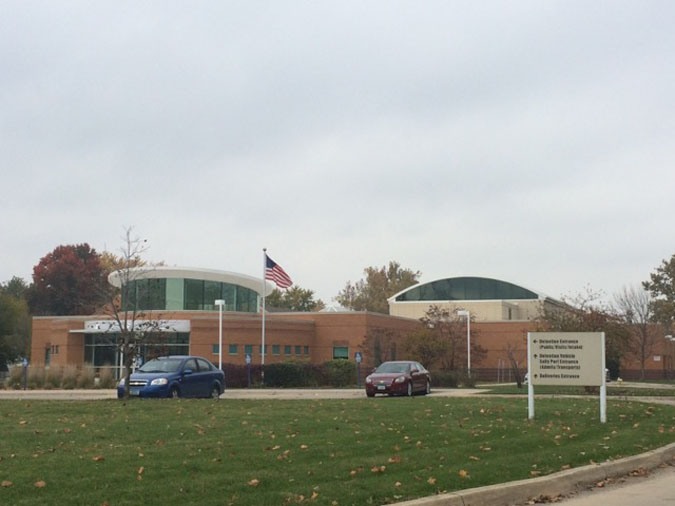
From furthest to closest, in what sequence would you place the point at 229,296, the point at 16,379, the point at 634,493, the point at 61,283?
the point at 61,283 → the point at 229,296 → the point at 16,379 → the point at 634,493

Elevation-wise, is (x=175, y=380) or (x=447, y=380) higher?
(x=175, y=380)

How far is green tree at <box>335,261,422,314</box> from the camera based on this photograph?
111m

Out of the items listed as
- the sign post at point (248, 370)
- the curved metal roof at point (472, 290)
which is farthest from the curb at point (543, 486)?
the curved metal roof at point (472, 290)

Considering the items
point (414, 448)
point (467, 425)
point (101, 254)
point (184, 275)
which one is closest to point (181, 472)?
point (414, 448)

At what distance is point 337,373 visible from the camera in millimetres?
48125

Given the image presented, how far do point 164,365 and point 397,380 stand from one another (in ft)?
27.9

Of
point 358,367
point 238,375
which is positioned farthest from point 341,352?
point 238,375

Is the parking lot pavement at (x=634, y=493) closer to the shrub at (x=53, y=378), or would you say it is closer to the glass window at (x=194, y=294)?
the shrub at (x=53, y=378)

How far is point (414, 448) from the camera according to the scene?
1270cm

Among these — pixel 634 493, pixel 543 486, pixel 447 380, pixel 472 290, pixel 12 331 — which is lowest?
pixel 447 380

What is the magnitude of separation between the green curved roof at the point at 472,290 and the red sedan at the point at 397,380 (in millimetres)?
44668

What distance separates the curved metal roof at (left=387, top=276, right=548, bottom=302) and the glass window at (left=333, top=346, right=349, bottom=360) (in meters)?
19.6

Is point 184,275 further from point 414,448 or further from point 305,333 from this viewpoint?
point 414,448

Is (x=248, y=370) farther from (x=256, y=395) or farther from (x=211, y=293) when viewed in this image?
(x=211, y=293)
